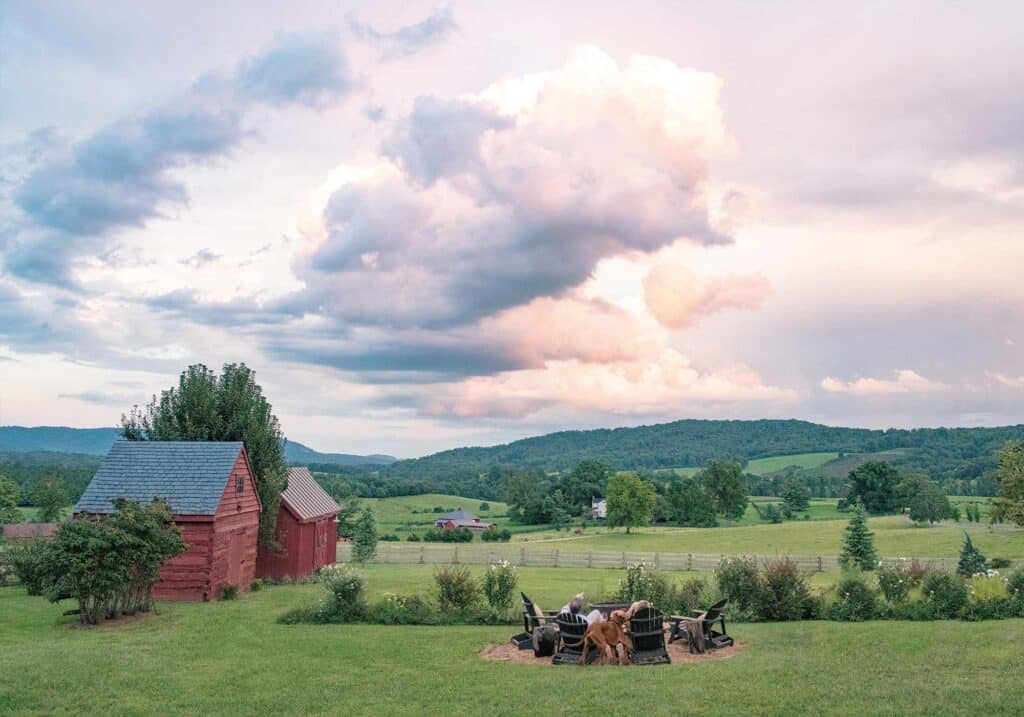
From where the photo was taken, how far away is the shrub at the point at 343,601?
19.5 meters

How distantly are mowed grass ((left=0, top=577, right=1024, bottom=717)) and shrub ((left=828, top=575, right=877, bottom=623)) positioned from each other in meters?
0.82

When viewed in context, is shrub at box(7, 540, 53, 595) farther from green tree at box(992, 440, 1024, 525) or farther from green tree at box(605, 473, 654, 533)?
green tree at box(605, 473, 654, 533)

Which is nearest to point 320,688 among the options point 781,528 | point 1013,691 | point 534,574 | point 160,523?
point 1013,691

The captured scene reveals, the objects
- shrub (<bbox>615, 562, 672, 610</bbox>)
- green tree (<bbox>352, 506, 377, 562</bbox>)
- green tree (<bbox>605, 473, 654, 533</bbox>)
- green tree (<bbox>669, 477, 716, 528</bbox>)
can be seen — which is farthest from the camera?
green tree (<bbox>669, 477, 716, 528</bbox>)

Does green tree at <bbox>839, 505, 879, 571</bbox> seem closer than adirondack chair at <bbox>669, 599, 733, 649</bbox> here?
No

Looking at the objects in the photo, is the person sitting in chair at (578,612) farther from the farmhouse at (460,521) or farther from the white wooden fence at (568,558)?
the farmhouse at (460,521)

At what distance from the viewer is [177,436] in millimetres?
32781

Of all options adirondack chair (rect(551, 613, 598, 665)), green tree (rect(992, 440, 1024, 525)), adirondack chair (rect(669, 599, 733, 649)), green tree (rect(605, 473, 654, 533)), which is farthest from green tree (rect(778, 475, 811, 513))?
adirondack chair (rect(551, 613, 598, 665))

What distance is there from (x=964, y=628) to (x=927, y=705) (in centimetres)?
670

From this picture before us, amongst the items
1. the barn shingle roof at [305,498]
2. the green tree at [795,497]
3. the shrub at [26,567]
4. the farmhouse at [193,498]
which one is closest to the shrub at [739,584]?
the farmhouse at [193,498]

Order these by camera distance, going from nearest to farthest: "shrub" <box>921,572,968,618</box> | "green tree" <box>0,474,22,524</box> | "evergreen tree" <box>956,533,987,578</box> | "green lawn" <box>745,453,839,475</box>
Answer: "shrub" <box>921,572,968,618</box> → "evergreen tree" <box>956,533,987,578</box> → "green tree" <box>0,474,22,524</box> → "green lawn" <box>745,453,839,475</box>

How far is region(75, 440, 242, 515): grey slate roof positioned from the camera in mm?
25922

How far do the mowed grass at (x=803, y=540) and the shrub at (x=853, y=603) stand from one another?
28.9m

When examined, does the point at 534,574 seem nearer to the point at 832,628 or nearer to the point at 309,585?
the point at 309,585
